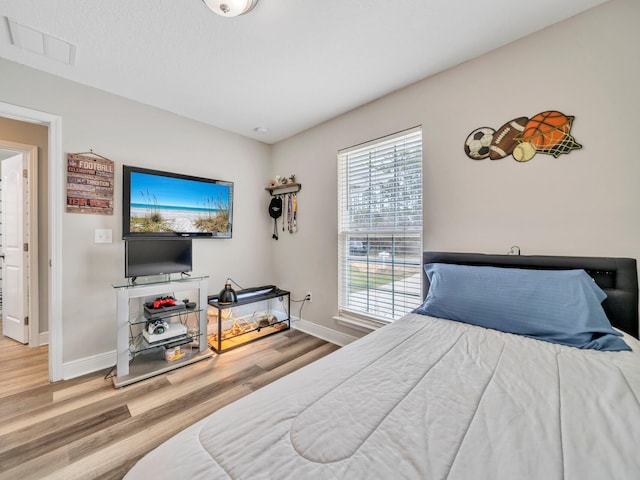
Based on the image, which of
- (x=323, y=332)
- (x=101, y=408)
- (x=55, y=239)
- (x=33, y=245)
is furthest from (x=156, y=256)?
(x=323, y=332)

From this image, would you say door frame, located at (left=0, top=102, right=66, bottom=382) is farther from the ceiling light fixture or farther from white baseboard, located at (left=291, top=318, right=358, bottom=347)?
white baseboard, located at (left=291, top=318, right=358, bottom=347)

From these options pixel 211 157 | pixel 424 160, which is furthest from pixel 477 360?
pixel 211 157

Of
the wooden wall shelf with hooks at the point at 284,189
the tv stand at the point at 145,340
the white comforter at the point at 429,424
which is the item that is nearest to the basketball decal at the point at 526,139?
the white comforter at the point at 429,424

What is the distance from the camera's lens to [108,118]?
2.40 m

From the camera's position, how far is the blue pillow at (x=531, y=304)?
128 centimetres

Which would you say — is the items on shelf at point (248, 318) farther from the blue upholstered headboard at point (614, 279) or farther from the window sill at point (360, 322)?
the blue upholstered headboard at point (614, 279)

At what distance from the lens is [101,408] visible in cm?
181

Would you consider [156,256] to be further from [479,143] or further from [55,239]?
[479,143]

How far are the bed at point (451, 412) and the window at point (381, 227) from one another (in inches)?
39.5

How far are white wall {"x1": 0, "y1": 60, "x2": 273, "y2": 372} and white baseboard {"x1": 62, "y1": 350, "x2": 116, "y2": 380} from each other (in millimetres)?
13

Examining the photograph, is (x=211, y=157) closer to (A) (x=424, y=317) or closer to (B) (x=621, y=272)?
(A) (x=424, y=317)

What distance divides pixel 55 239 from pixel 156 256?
0.74 meters

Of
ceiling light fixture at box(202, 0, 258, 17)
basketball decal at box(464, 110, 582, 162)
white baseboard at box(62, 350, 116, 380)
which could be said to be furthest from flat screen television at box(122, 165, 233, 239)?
basketball decal at box(464, 110, 582, 162)

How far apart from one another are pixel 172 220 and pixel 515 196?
3.09m
